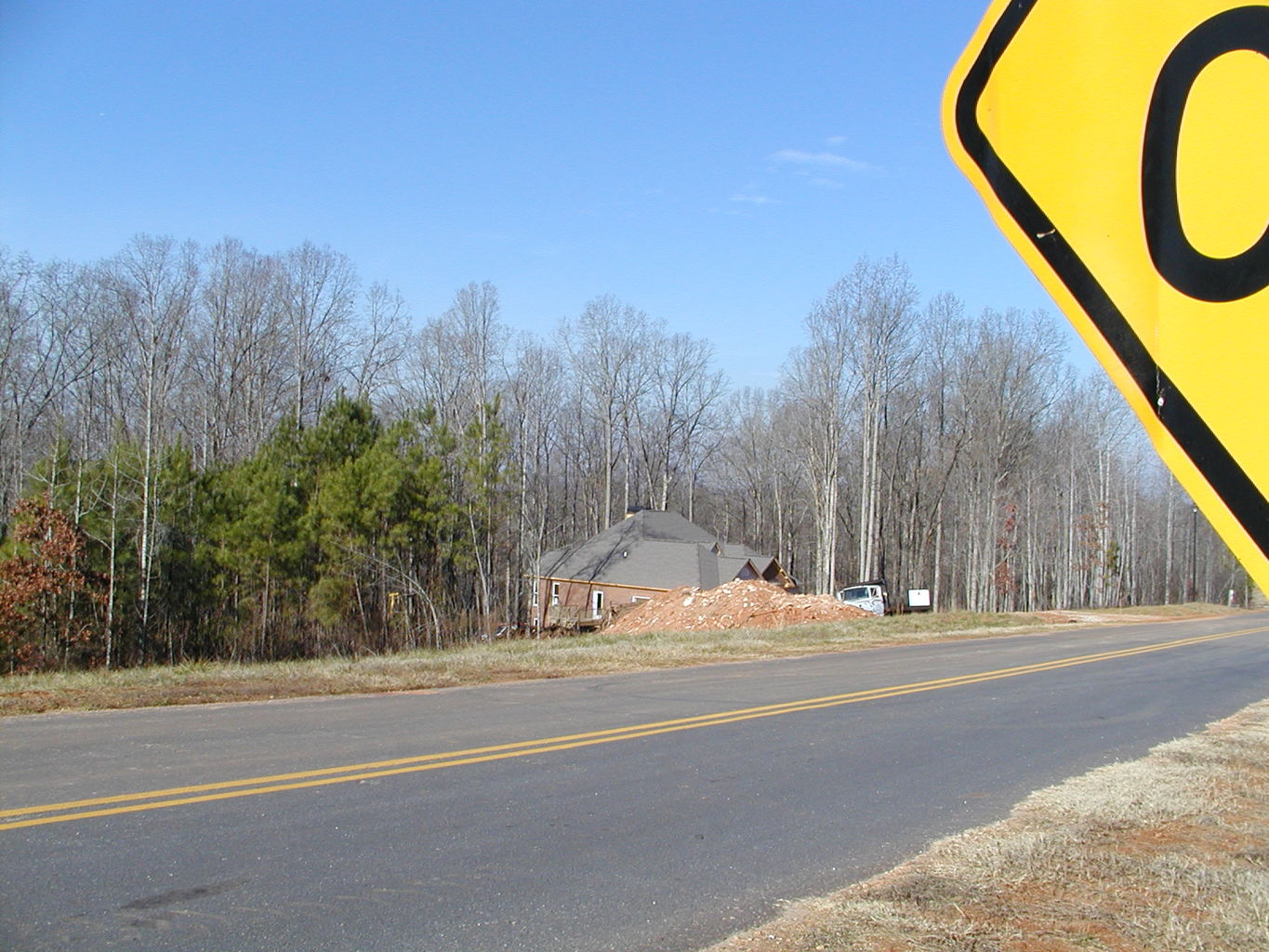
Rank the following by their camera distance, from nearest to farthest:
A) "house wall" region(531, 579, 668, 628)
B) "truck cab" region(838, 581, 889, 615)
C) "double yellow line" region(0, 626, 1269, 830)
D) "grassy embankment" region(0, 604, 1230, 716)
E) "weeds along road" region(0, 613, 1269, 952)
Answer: "weeds along road" region(0, 613, 1269, 952) < "double yellow line" region(0, 626, 1269, 830) < "grassy embankment" region(0, 604, 1230, 716) < "truck cab" region(838, 581, 889, 615) < "house wall" region(531, 579, 668, 628)

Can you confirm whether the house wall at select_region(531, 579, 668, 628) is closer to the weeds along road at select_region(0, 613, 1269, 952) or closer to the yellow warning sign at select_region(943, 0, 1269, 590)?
the weeds along road at select_region(0, 613, 1269, 952)

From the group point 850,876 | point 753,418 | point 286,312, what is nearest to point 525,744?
point 850,876

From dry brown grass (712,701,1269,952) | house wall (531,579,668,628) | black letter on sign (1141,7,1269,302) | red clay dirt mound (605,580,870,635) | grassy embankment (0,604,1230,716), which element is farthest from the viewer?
house wall (531,579,668,628)

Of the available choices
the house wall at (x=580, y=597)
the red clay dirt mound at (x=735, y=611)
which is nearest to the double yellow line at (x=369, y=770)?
the red clay dirt mound at (x=735, y=611)

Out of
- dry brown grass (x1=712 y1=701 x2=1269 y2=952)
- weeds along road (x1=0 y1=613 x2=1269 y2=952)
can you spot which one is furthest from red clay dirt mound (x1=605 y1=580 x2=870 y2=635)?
dry brown grass (x1=712 y1=701 x2=1269 y2=952)

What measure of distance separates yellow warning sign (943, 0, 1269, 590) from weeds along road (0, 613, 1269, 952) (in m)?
4.14

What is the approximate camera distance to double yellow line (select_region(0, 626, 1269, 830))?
22.1 feet

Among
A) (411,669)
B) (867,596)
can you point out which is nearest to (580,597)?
(867,596)

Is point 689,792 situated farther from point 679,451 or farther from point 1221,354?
point 679,451

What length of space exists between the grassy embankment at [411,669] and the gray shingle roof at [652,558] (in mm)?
17278

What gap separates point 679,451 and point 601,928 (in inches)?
2593

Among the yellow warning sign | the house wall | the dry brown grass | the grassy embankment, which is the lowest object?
the house wall

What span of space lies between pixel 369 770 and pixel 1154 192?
790 centimetres

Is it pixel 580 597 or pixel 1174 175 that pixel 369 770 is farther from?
pixel 580 597
